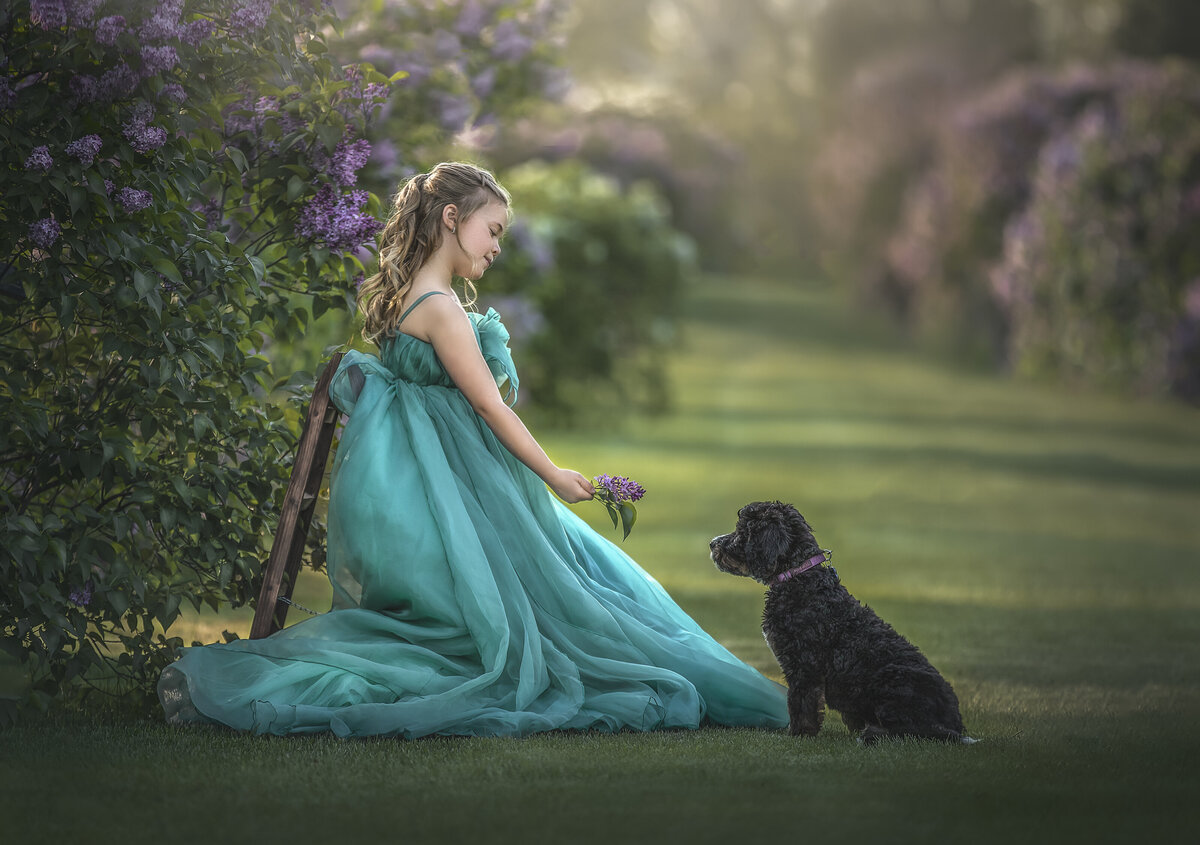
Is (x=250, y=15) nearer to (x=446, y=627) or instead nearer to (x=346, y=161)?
(x=346, y=161)

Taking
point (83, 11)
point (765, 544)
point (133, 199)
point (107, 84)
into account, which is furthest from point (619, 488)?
point (83, 11)

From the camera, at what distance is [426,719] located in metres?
Result: 4.48

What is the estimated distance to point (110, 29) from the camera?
430cm

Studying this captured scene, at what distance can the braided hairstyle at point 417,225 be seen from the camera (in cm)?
500

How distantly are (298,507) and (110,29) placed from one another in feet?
4.88

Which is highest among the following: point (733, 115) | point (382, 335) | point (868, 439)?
point (733, 115)

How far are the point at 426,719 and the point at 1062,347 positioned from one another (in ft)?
67.7

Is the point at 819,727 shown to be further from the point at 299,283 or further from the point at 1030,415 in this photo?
the point at 1030,415

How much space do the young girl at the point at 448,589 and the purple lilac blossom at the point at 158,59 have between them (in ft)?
3.03

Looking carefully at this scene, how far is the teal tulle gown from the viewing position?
179 inches

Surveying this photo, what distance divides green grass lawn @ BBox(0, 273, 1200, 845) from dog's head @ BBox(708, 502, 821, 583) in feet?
1.67

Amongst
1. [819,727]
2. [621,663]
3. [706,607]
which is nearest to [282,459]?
[621,663]

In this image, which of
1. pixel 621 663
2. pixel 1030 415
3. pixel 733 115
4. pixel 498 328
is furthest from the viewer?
pixel 733 115

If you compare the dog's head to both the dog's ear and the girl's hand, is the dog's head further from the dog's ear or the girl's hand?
the girl's hand
